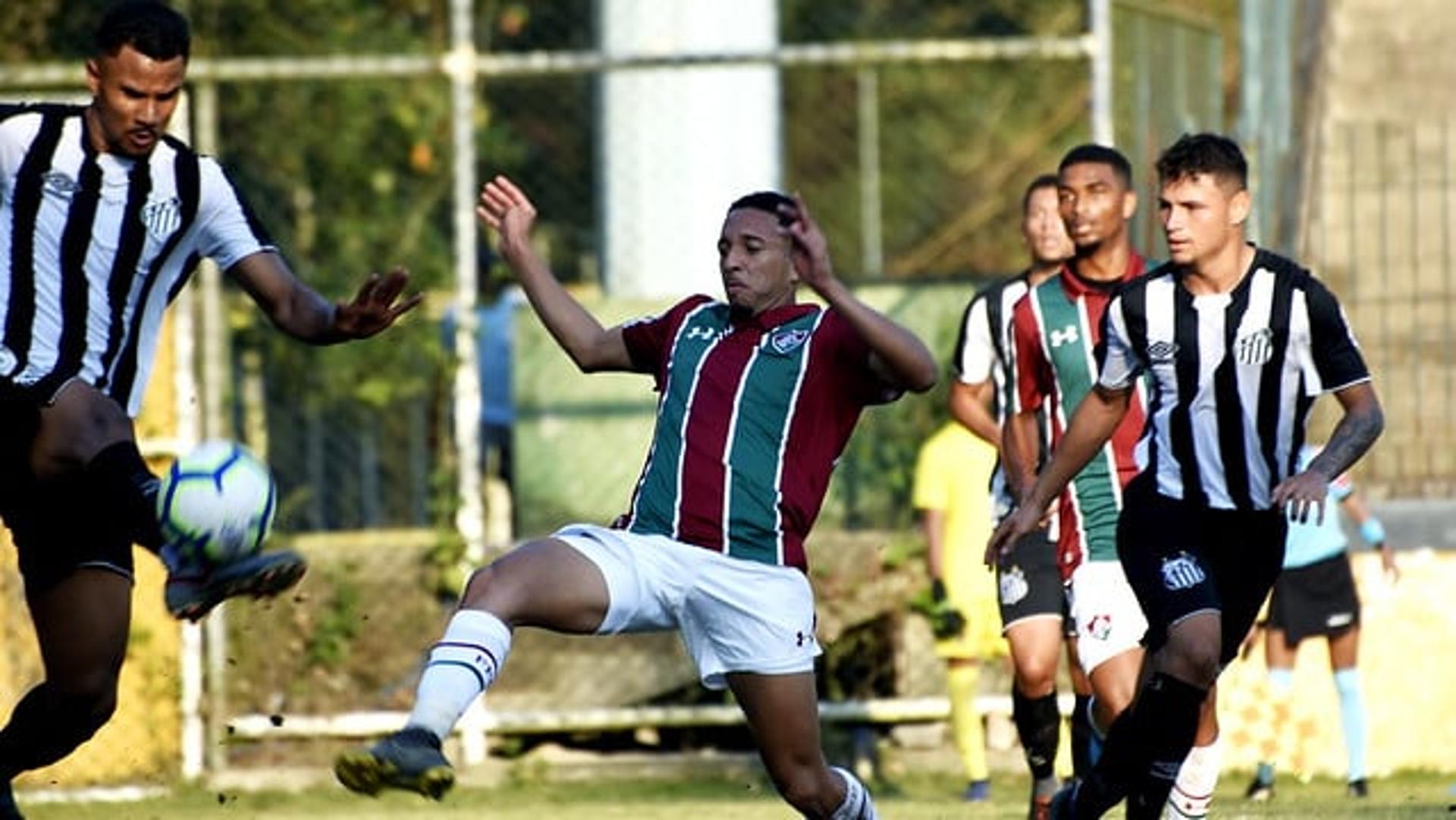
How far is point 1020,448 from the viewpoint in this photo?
35.4ft

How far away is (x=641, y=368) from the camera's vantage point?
8.75 metres

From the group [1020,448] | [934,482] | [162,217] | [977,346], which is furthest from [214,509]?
[934,482]

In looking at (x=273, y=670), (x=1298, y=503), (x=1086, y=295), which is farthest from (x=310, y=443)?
(x=1298, y=503)

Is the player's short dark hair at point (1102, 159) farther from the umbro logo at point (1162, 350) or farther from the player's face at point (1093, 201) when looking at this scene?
the umbro logo at point (1162, 350)

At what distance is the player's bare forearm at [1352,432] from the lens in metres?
8.70

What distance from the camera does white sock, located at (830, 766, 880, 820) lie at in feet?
27.1

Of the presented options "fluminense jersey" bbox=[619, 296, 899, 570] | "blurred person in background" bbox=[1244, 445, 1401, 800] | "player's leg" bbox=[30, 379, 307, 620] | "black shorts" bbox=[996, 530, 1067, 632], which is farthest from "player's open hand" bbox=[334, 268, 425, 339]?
"blurred person in background" bbox=[1244, 445, 1401, 800]

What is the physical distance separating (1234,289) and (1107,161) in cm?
185

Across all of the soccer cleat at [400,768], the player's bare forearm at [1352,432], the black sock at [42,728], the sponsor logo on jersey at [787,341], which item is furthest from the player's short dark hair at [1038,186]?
the soccer cleat at [400,768]

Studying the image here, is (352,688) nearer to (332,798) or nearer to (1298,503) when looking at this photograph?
(332,798)

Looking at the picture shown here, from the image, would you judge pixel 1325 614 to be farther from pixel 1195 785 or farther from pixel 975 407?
pixel 1195 785

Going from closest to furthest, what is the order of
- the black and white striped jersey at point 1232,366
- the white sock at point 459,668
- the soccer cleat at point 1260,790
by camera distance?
the white sock at point 459,668 < the black and white striped jersey at point 1232,366 < the soccer cleat at point 1260,790

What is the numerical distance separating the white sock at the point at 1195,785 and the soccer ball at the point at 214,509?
3.09 m

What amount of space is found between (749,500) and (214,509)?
1.45 meters
